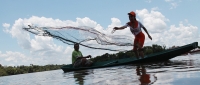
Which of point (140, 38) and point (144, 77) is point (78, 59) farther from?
point (144, 77)

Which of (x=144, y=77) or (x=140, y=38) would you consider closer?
(x=144, y=77)

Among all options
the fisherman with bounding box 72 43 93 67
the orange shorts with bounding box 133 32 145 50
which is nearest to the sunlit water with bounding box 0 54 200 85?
the orange shorts with bounding box 133 32 145 50

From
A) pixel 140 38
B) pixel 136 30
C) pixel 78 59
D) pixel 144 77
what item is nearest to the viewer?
pixel 144 77

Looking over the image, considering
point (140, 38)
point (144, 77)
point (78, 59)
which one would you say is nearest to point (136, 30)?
point (140, 38)

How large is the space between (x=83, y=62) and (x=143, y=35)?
3.72 metres

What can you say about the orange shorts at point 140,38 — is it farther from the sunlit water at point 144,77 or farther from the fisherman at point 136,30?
the sunlit water at point 144,77

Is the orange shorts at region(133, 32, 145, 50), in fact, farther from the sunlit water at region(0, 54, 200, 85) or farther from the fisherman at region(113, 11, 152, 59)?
the sunlit water at region(0, 54, 200, 85)

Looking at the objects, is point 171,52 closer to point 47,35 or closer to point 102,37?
point 102,37

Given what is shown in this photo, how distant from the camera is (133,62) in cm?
1080

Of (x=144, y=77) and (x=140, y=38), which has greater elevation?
(x=140, y=38)

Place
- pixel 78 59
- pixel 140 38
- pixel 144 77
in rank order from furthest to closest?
pixel 78 59, pixel 140 38, pixel 144 77

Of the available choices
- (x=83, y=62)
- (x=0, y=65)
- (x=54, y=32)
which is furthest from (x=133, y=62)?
(x=0, y=65)

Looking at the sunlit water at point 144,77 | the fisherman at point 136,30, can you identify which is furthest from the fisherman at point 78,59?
the sunlit water at point 144,77

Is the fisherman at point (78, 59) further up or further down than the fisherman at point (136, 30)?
further down
